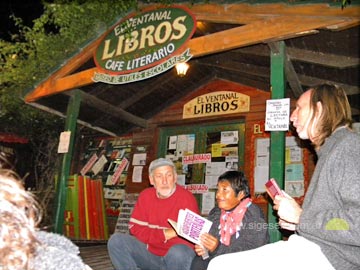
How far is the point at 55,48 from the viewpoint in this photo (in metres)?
11.3

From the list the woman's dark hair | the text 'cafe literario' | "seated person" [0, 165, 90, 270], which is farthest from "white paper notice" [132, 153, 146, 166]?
"seated person" [0, 165, 90, 270]

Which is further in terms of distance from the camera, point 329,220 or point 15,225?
point 329,220

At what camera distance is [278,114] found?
148 inches

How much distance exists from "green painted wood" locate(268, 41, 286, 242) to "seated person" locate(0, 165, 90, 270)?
115 inches

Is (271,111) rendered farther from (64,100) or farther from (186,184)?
(64,100)

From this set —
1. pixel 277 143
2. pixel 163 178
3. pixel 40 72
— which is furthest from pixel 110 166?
pixel 277 143

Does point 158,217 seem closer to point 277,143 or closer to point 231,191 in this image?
point 231,191

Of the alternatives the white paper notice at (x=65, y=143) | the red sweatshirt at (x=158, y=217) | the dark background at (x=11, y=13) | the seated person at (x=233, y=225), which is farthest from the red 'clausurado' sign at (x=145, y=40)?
the dark background at (x=11, y=13)

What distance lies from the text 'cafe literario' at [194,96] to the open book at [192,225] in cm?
104

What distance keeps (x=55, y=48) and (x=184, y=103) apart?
228 inches

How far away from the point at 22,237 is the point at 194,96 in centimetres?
692

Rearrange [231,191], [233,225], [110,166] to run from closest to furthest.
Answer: [233,225]
[231,191]
[110,166]

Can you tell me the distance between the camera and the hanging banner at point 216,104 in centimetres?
716

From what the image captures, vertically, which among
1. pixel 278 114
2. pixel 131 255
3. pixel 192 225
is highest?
pixel 278 114
